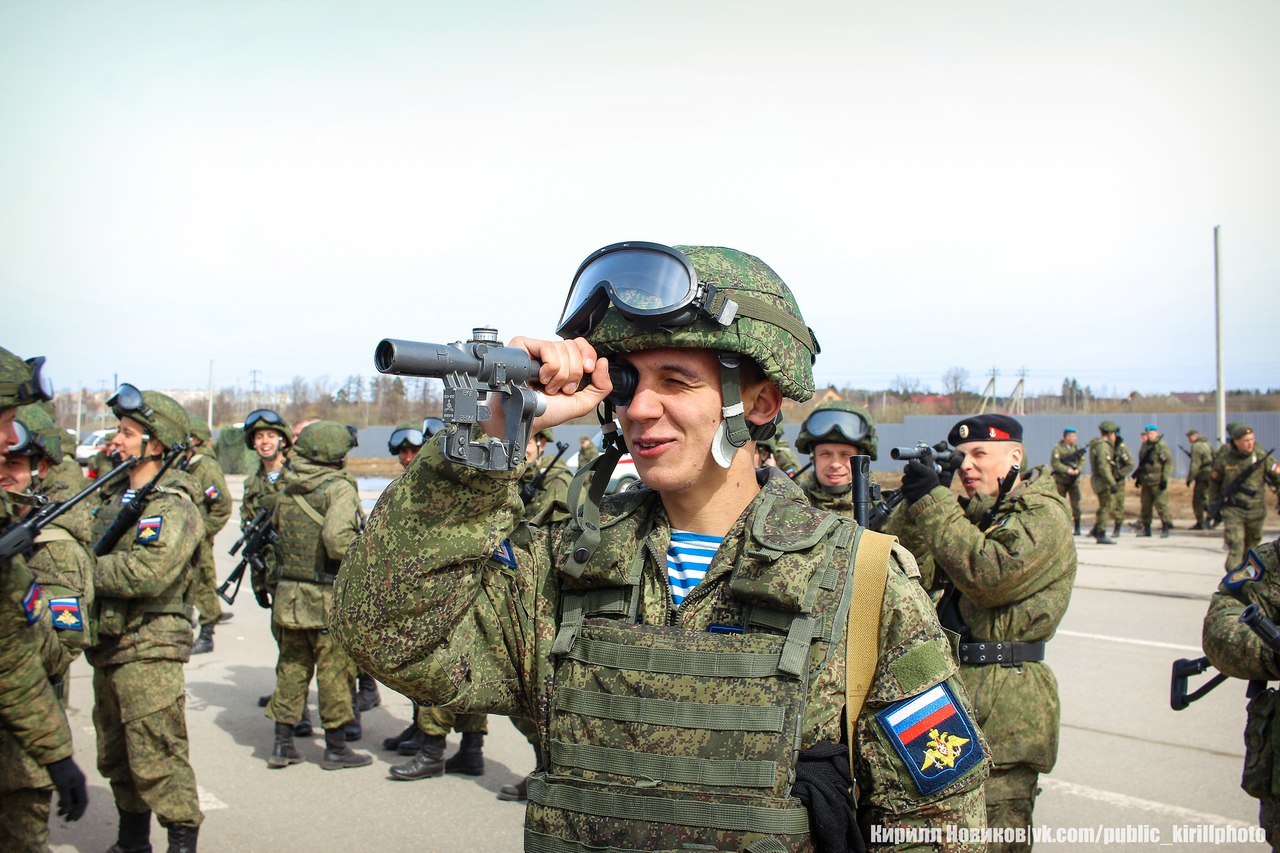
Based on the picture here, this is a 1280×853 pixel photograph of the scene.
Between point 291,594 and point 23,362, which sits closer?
point 23,362

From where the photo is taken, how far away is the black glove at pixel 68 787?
4043 mm

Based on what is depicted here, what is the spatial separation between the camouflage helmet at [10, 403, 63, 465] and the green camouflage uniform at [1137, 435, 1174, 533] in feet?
59.1

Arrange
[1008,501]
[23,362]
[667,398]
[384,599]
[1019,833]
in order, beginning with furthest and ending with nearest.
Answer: [1008,501] < [23,362] < [1019,833] < [667,398] < [384,599]

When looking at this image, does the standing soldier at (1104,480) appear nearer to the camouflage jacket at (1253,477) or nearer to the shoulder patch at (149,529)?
the camouflage jacket at (1253,477)

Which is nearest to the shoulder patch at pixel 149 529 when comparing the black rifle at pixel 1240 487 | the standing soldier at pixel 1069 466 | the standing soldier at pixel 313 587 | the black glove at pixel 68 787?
the black glove at pixel 68 787

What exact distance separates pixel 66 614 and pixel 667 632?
11.9ft

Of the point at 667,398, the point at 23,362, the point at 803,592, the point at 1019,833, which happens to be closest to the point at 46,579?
the point at 23,362

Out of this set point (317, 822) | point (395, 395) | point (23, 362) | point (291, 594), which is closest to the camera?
point (23, 362)

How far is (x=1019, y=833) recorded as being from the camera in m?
3.99

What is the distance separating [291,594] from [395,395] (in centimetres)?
4647

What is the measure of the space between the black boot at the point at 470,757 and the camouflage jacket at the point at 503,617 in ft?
15.4

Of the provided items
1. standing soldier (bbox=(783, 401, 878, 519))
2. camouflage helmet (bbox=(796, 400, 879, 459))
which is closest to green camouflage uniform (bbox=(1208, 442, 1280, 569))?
standing soldier (bbox=(783, 401, 878, 519))

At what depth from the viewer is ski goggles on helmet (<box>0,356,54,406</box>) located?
4145 millimetres

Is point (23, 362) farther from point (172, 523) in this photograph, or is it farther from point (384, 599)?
point (384, 599)
